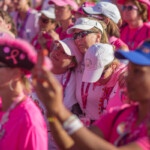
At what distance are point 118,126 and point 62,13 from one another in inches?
176

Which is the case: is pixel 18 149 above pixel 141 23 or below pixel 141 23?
above

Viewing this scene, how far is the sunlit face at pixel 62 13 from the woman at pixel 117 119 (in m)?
4.20

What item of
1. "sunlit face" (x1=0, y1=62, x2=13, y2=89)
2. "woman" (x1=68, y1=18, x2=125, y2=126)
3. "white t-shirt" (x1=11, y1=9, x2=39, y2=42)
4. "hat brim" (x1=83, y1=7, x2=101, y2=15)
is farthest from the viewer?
"white t-shirt" (x1=11, y1=9, x2=39, y2=42)

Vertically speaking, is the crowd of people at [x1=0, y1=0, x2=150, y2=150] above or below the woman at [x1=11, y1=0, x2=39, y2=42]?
above

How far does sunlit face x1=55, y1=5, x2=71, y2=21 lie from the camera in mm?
6367

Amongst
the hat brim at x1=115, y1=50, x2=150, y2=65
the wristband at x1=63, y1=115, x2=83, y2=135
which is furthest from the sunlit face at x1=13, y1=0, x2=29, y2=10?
the wristband at x1=63, y1=115, x2=83, y2=135

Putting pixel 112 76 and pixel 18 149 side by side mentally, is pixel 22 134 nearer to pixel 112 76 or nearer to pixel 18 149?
pixel 18 149

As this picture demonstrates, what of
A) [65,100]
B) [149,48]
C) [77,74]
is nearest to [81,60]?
[77,74]

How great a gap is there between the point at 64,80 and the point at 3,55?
1.83 m

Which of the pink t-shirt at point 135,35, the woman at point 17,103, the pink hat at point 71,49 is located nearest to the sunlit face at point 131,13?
the pink t-shirt at point 135,35

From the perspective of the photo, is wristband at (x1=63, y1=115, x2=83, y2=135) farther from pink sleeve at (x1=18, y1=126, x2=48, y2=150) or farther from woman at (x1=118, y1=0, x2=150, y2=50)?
woman at (x1=118, y1=0, x2=150, y2=50)

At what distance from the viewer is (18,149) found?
2.55 m

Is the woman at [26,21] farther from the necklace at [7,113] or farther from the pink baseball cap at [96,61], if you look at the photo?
the necklace at [7,113]

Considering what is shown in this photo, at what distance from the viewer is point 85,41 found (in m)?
4.35
